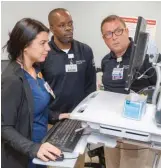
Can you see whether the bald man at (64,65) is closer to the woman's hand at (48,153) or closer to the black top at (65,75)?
the black top at (65,75)

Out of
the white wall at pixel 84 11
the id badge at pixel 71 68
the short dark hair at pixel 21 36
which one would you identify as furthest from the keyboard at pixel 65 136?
the white wall at pixel 84 11

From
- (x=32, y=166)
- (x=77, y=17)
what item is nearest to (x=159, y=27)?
(x=77, y=17)

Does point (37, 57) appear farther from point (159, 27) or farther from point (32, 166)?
point (159, 27)

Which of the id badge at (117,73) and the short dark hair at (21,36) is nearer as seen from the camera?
the short dark hair at (21,36)

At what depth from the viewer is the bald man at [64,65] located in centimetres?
186

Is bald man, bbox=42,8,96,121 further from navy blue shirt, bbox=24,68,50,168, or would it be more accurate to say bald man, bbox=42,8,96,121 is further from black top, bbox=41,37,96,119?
navy blue shirt, bbox=24,68,50,168

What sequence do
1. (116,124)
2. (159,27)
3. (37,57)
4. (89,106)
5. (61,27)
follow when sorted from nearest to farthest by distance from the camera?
(116,124)
(89,106)
(37,57)
(61,27)
(159,27)

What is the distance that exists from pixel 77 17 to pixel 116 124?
2263 millimetres

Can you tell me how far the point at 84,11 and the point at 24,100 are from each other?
2.12m

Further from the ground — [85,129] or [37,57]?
[37,57]

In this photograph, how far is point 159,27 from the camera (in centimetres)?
298

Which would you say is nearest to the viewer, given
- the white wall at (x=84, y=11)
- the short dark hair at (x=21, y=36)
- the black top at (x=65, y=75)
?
the short dark hair at (x=21, y=36)

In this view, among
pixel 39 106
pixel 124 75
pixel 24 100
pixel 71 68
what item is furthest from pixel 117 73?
pixel 24 100

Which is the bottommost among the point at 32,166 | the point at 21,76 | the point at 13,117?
the point at 32,166
